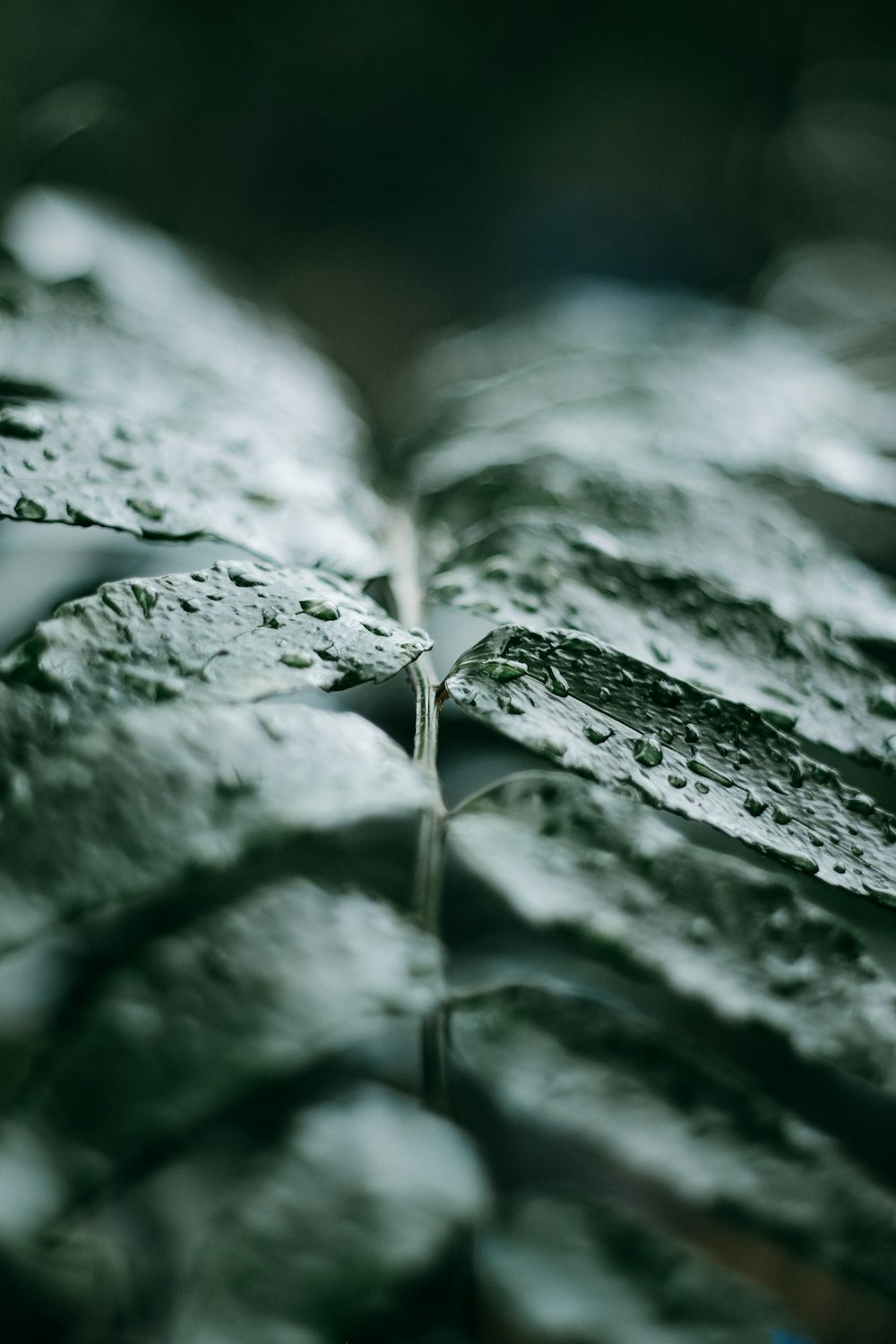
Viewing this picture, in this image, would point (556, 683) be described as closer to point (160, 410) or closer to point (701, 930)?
point (701, 930)

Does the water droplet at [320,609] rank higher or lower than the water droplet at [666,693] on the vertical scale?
higher

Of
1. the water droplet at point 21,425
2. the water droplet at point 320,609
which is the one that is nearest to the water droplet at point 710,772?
the water droplet at point 320,609

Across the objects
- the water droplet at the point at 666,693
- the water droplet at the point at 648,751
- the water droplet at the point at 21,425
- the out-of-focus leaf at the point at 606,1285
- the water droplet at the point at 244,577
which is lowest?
the out-of-focus leaf at the point at 606,1285

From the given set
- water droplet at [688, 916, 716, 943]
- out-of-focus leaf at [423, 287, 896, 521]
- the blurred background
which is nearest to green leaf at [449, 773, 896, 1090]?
water droplet at [688, 916, 716, 943]

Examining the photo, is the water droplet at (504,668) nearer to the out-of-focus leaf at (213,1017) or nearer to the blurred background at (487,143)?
the out-of-focus leaf at (213,1017)

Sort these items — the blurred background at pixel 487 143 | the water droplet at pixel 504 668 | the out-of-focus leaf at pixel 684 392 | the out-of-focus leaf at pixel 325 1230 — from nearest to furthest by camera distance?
1. the out-of-focus leaf at pixel 325 1230
2. the water droplet at pixel 504 668
3. the out-of-focus leaf at pixel 684 392
4. the blurred background at pixel 487 143

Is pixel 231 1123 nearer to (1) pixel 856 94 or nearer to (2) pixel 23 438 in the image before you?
(2) pixel 23 438

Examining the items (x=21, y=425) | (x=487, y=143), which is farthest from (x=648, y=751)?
(x=487, y=143)

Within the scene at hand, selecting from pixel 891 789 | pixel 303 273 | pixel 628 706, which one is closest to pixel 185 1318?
pixel 628 706
